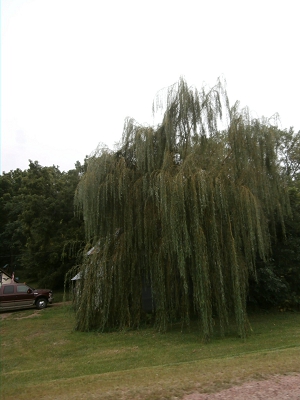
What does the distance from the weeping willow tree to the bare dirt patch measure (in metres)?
4.19

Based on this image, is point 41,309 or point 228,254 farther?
point 41,309

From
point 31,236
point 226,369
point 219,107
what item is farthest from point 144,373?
point 31,236

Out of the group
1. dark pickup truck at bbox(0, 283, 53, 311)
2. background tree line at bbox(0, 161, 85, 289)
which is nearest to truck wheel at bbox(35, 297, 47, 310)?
dark pickup truck at bbox(0, 283, 53, 311)

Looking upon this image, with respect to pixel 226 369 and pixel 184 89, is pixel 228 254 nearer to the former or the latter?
pixel 226 369

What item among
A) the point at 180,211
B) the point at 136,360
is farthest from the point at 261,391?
the point at 180,211

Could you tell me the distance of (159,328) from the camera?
10.5 meters

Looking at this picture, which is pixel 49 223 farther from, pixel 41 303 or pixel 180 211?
pixel 180 211

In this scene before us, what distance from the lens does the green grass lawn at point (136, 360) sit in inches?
199

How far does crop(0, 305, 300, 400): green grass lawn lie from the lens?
5.07 metres

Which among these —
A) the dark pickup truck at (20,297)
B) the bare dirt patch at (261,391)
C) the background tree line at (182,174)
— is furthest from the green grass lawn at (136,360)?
the dark pickup truck at (20,297)

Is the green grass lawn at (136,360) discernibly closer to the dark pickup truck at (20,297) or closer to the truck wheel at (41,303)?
the dark pickup truck at (20,297)

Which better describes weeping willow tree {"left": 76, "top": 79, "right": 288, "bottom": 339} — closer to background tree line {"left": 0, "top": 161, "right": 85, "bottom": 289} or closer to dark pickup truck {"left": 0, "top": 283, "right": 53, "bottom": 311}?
dark pickup truck {"left": 0, "top": 283, "right": 53, "bottom": 311}

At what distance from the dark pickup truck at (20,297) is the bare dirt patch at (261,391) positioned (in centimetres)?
1683

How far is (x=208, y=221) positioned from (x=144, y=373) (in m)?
4.62
